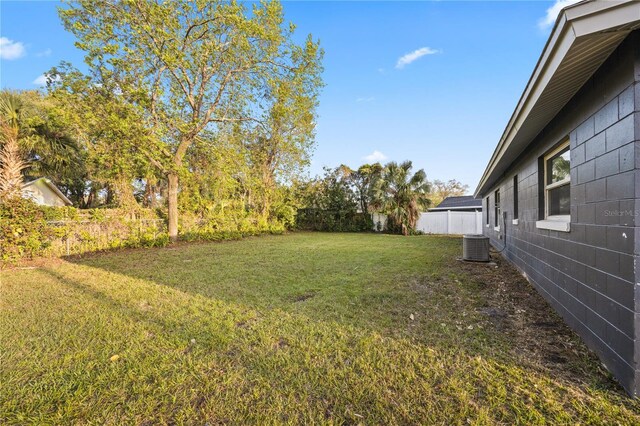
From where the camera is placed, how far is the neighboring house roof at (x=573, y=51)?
176 centimetres

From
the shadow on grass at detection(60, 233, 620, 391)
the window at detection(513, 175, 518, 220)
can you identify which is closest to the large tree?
the shadow on grass at detection(60, 233, 620, 391)

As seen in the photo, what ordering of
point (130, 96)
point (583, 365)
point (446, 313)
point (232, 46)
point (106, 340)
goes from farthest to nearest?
point (232, 46), point (130, 96), point (446, 313), point (106, 340), point (583, 365)

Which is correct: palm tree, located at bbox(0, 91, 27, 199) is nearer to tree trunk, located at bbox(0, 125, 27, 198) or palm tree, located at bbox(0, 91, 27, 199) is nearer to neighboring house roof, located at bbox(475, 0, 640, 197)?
tree trunk, located at bbox(0, 125, 27, 198)

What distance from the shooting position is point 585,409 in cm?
172

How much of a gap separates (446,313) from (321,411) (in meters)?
2.26

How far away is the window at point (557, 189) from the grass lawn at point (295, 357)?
1120mm

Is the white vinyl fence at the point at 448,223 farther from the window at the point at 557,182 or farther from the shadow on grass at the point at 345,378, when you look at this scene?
the shadow on grass at the point at 345,378

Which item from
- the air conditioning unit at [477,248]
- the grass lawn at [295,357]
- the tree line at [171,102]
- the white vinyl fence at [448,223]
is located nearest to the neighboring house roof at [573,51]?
the grass lawn at [295,357]

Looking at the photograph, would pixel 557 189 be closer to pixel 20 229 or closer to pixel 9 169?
pixel 20 229

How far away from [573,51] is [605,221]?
4.40ft

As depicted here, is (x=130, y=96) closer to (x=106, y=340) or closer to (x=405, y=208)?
(x=106, y=340)

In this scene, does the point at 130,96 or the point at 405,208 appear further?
the point at 405,208

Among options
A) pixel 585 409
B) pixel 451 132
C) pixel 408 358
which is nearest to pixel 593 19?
pixel 585 409

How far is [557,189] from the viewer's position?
3922 millimetres
